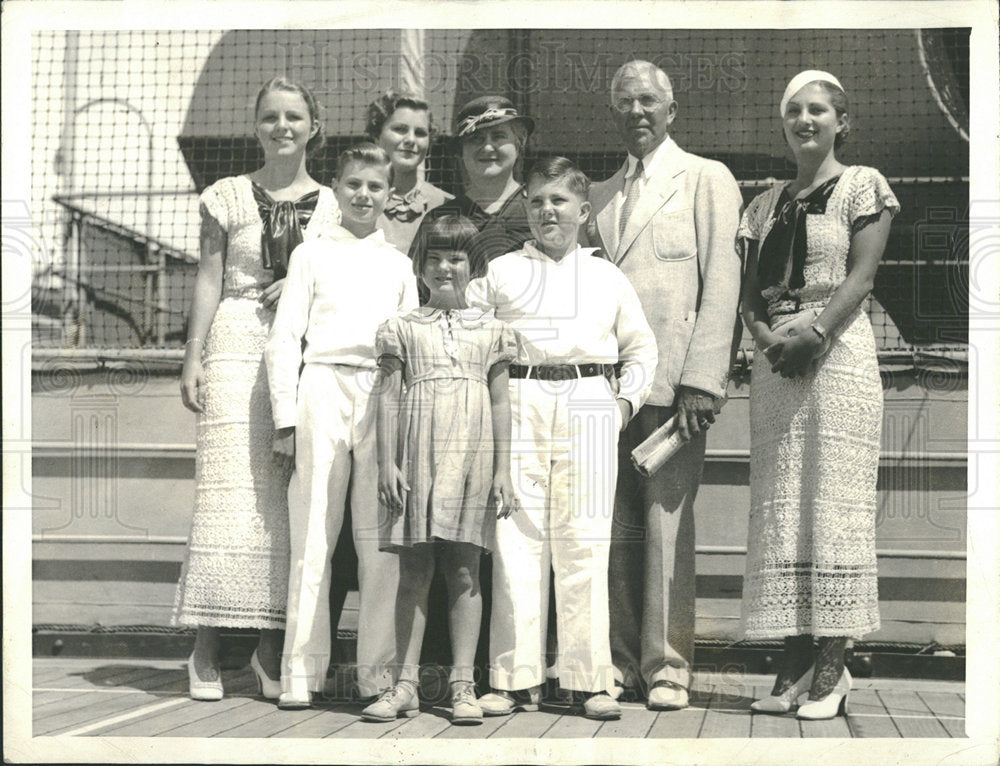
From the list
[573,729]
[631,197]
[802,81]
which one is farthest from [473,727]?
[802,81]

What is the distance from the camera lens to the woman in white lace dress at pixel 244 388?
438cm

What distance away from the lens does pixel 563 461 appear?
428 cm

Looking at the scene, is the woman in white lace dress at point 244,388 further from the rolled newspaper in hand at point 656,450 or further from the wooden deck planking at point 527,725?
the rolled newspaper in hand at point 656,450

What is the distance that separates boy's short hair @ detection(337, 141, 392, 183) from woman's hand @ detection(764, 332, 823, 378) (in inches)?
55.6

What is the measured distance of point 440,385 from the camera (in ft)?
13.9

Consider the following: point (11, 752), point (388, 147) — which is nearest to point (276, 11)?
point (388, 147)

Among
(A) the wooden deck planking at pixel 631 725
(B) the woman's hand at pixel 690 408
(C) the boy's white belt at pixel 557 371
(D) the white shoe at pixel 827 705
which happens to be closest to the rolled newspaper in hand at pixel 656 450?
(B) the woman's hand at pixel 690 408

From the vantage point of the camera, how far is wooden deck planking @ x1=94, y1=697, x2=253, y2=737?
4309 mm

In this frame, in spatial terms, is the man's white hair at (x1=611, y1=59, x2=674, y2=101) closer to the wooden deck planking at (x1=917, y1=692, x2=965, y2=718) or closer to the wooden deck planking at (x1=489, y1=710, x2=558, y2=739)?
the wooden deck planking at (x1=489, y1=710, x2=558, y2=739)

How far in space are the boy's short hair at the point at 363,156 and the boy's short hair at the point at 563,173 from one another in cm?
50

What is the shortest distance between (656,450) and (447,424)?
69cm

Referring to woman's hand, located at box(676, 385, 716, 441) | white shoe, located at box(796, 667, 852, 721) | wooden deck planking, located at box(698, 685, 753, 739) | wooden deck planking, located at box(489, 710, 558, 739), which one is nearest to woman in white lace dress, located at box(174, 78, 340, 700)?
wooden deck planking, located at box(489, 710, 558, 739)

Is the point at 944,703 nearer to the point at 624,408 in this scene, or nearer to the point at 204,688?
the point at 624,408

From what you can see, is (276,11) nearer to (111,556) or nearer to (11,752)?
(111,556)
